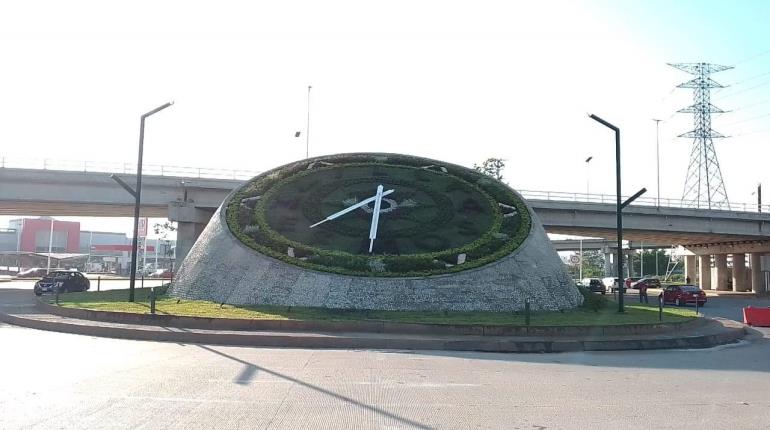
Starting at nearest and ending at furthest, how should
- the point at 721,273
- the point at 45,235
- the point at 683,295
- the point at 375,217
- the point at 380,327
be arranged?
the point at 380,327, the point at 375,217, the point at 683,295, the point at 721,273, the point at 45,235

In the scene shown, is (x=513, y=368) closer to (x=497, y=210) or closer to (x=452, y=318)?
(x=452, y=318)

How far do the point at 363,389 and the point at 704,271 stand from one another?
232 ft

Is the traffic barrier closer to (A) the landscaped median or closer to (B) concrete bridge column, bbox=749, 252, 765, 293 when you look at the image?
(A) the landscaped median

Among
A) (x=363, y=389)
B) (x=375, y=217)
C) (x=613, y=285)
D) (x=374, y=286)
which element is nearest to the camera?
(x=363, y=389)

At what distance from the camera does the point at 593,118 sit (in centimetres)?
2200

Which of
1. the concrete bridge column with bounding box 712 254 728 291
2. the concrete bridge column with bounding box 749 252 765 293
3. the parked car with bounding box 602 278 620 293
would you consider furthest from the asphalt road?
the concrete bridge column with bounding box 712 254 728 291

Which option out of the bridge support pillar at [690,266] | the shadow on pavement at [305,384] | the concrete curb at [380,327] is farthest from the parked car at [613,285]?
the shadow on pavement at [305,384]

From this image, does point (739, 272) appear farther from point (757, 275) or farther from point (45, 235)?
point (45, 235)

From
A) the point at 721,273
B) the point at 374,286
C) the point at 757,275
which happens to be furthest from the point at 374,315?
the point at 721,273

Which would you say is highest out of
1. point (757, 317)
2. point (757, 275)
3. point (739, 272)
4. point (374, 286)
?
point (739, 272)

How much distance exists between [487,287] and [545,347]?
5040 mm

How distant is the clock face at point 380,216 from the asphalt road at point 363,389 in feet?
23.1

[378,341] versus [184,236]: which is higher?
[184,236]

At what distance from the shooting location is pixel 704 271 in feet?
233
